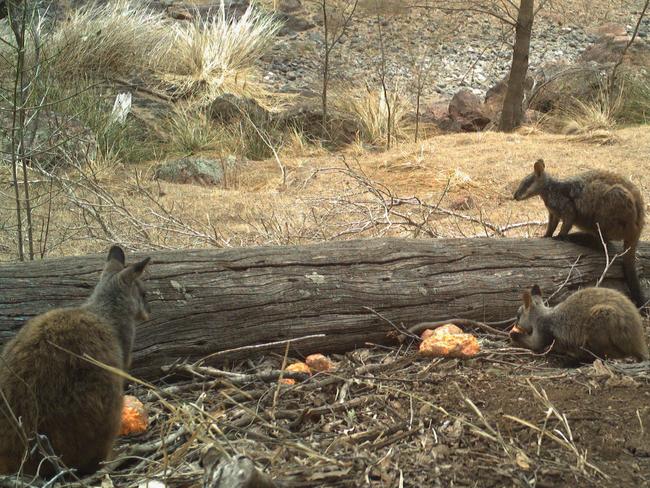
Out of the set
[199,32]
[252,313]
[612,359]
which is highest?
[199,32]

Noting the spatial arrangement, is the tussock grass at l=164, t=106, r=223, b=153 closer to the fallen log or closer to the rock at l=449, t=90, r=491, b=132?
the rock at l=449, t=90, r=491, b=132

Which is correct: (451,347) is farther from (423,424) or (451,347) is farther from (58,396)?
(58,396)

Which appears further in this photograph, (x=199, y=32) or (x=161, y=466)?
(x=199, y=32)

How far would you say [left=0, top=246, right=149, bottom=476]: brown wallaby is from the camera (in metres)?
3.39

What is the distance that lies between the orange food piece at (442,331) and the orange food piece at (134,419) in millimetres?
2052

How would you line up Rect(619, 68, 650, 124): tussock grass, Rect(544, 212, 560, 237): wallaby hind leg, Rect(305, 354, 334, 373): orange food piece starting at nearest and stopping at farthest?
1. Rect(305, 354, 334, 373): orange food piece
2. Rect(544, 212, 560, 237): wallaby hind leg
3. Rect(619, 68, 650, 124): tussock grass

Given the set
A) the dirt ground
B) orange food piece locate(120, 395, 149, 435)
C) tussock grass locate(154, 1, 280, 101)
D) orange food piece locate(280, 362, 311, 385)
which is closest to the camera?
the dirt ground

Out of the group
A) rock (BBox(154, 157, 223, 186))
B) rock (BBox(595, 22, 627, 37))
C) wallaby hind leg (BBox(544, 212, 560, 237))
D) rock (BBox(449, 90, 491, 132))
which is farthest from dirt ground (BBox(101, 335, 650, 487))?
rock (BBox(595, 22, 627, 37))

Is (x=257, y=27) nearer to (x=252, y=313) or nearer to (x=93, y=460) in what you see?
(x=252, y=313)

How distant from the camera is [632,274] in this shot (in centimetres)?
629

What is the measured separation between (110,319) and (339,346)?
1.80 metres

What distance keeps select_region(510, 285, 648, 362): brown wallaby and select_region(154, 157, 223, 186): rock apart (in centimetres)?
714

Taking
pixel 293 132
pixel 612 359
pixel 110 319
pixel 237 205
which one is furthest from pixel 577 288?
pixel 293 132

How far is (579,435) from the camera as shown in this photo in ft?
12.0
